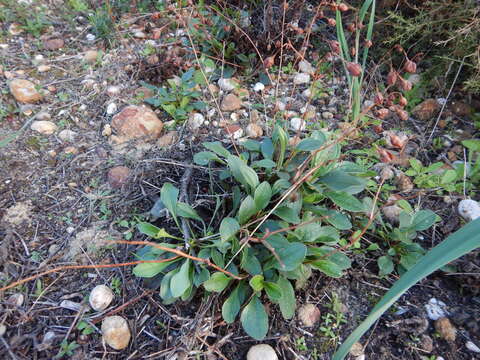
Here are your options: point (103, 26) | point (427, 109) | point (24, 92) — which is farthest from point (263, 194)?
point (103, 26)

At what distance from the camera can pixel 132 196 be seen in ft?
5.23

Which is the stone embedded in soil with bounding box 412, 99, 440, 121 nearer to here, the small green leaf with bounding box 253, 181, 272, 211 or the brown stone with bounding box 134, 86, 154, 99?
the small green leaf with bounding box 253, 181, 272, 211

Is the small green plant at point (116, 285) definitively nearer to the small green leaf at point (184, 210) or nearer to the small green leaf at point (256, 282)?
the small green leaf at point (184, 210)

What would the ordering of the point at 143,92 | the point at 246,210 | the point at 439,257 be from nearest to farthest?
the point at 439,257, the point at 246,210, the point at 143,92

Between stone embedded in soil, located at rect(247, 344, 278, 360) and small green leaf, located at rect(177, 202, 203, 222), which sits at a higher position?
small green leaf, located at rect(177, 202, 203, 222)

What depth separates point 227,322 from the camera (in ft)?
3.78

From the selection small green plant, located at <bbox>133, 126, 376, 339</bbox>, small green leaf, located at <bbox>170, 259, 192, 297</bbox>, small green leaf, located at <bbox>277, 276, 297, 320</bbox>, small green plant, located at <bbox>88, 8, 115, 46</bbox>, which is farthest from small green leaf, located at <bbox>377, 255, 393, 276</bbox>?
small green plant, located at <bbox>88, 8, 115, 46</bbox>

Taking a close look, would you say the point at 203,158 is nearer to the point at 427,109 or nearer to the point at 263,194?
the point at 263,194

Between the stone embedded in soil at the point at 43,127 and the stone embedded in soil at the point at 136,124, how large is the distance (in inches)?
14.0

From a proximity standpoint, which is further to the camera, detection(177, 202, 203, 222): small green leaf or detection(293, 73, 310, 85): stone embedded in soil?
detection(293, 73, 310, 85): stone embedded in soil

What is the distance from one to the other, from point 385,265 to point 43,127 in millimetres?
1858

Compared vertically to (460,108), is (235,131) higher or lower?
lower

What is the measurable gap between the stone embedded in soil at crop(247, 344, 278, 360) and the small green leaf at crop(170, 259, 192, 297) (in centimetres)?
31

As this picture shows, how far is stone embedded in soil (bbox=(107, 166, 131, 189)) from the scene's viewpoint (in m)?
1.64
